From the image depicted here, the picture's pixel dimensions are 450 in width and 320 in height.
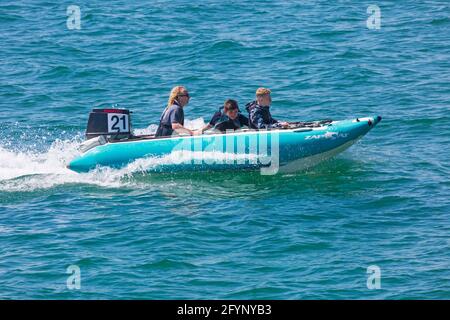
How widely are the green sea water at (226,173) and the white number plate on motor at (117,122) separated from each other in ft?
2.53

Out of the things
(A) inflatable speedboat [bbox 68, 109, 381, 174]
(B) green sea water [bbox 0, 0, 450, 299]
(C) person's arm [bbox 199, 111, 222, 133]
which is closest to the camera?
(B) green sea water [bbox 0, 0, 450, 299]

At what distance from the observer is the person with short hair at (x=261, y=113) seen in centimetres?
1739

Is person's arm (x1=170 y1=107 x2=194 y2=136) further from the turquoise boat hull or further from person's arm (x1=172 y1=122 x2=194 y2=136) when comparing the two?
the turquoise boat hull

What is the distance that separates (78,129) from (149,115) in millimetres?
1651

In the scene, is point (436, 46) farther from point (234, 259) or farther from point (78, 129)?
point (234, 259)

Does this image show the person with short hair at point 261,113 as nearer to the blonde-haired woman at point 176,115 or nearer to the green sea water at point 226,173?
the green sea water at point 226,173

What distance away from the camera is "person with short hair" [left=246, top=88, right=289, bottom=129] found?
17.4m

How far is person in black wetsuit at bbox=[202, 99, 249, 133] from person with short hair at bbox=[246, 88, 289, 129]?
177 mm

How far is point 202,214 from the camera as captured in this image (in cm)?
1532

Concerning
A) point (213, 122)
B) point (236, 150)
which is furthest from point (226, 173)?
point (213, 122)

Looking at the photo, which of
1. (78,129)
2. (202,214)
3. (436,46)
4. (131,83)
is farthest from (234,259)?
(436,46)

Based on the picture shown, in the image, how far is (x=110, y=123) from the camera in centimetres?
1761

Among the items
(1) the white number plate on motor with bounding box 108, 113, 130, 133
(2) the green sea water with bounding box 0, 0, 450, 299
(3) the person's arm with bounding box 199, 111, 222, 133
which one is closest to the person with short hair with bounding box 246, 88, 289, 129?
(3) the person's arm with bounding box 199, 111, 222, 133

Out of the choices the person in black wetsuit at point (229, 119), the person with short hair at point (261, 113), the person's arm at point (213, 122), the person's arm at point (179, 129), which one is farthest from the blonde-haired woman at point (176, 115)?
the person with short hair at point (261, 113)
